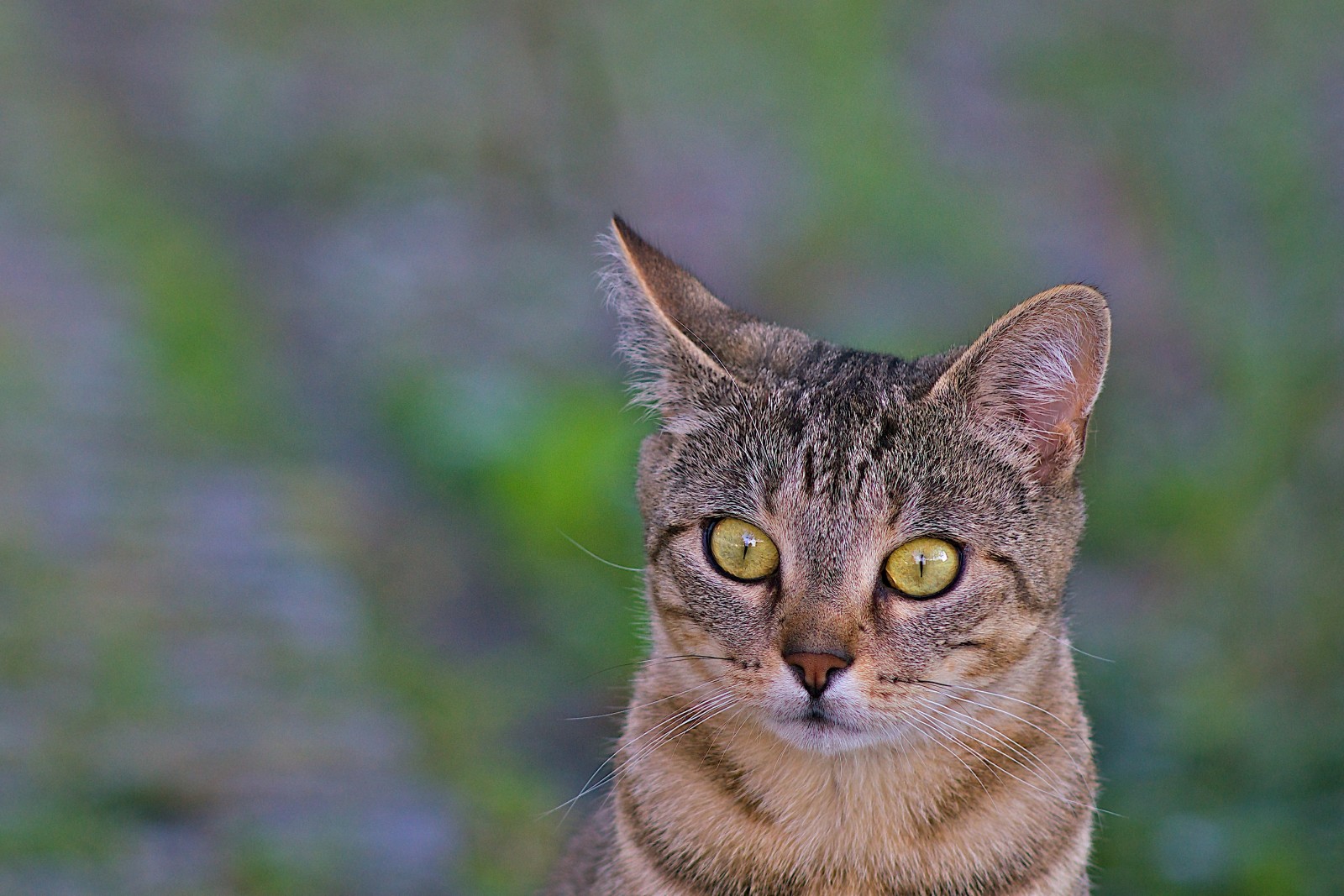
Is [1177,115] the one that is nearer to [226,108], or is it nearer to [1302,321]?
[1302,321]

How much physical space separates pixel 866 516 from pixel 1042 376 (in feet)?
1.51

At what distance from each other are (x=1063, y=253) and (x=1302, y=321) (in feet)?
8.90

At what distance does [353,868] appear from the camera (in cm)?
380

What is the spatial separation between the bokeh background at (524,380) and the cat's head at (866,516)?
0.44 meters

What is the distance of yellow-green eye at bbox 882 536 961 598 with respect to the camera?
2.66 m

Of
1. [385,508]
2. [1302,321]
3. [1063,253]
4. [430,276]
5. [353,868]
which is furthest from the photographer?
[430,276]

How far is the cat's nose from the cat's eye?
0.75 feet

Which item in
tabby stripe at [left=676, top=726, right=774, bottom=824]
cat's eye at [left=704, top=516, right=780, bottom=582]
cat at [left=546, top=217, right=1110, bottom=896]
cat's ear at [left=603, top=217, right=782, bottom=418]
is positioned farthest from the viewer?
cat's ear at [left=603, top=217, right=782, bottom=418]

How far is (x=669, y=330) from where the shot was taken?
298cm

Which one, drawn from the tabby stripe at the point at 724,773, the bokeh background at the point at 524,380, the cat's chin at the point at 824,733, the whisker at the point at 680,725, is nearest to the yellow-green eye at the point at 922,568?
the cat's chin at the point at 824,733

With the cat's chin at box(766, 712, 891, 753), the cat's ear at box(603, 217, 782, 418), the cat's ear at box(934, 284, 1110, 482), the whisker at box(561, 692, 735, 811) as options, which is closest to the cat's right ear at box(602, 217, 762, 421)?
the cat's ear at box(603, 217, 782, 418)

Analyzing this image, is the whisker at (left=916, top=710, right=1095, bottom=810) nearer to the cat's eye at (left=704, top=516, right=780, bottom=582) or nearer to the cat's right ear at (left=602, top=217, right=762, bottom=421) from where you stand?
the cat's eye at (left=704, top=516, right=780, bottom=582)

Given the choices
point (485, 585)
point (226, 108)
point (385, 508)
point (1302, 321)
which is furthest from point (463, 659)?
point (226, 108)

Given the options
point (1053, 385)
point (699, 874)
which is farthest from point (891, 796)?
point (1053, 385)
